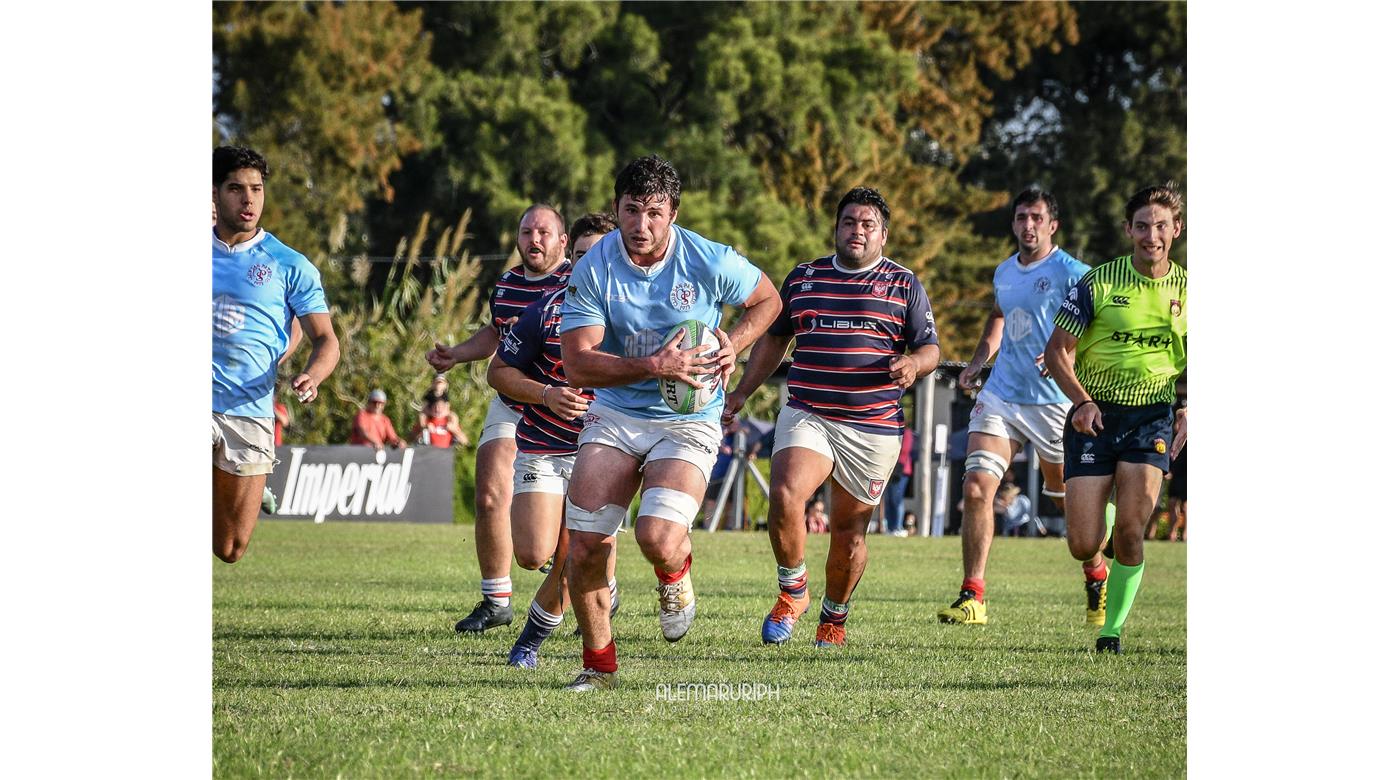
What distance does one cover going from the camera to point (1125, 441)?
26.0 ft

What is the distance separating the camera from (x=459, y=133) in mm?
27391

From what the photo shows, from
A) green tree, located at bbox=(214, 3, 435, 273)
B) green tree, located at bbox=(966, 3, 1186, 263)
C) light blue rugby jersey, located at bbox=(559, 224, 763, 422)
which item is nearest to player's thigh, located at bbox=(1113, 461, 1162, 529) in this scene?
light blue rugby jersey, located at bbox=(559, 224, 763, 422)

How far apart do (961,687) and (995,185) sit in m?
27.7

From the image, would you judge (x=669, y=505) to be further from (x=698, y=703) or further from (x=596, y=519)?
(x=698, y=703)

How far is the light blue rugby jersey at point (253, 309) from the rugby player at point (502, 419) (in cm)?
124

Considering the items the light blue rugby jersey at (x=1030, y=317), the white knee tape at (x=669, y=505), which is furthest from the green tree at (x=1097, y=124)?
the white knee tape at (x=669, y=505)

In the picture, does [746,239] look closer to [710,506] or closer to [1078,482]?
[710,506]

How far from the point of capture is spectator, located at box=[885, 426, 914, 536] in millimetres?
20828

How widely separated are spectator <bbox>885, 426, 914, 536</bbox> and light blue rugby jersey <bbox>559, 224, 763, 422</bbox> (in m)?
14.2

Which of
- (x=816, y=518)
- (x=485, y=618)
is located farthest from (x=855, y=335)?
(x=816, y=518)

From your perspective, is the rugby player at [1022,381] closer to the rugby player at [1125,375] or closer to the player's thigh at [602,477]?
the rugby player at [1125,375]

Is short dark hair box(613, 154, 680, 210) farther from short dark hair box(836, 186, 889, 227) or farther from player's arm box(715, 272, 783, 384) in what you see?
short dark hair box(836, 186, 889, 227)

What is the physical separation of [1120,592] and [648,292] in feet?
10.2
